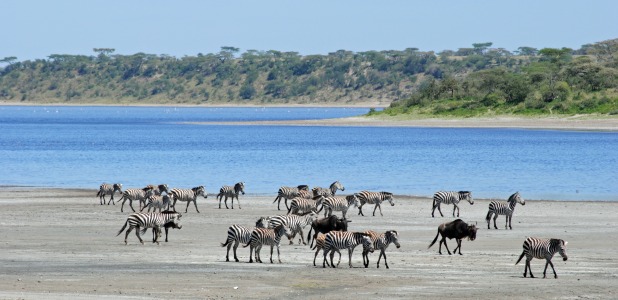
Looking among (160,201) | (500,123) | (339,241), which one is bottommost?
(160,201)

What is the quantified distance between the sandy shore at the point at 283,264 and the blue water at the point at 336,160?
11.3 metres

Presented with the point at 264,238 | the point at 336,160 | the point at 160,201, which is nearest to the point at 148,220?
the point at 264,238

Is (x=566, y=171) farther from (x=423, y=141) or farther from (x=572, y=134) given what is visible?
(x=572, y=134)

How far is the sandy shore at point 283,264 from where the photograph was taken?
18797mm

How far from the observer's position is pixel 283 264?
22203 millimetres

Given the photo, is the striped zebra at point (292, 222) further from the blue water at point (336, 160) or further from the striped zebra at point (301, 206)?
the blue water at point (336, 160)

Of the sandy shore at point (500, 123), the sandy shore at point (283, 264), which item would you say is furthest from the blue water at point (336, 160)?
the sandy shore at point (283, 264)

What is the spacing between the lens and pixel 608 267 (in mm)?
22000

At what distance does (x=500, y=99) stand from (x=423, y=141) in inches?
957

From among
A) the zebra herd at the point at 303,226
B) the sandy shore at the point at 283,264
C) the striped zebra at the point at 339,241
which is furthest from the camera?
the striped zebra at the point at 339,241

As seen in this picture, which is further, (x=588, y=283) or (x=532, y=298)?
(x=588, y=283)

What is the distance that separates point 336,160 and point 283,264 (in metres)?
42.3

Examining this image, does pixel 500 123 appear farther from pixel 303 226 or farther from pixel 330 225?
pixel 330 225

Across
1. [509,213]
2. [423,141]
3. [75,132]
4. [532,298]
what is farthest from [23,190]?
[75,132]
